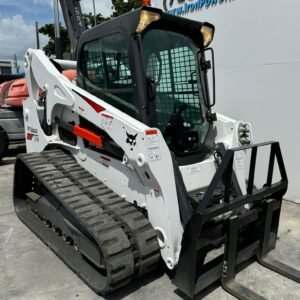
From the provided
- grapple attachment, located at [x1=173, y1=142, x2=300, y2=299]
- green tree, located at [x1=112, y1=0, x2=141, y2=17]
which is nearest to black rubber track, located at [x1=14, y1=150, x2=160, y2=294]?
grapple attachment, located at [x1=173, y1=142, x2=300, y2=299]

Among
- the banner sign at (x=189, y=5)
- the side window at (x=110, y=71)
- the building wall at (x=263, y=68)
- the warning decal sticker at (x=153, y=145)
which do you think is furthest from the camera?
the banner sign at (x=189, y=5)

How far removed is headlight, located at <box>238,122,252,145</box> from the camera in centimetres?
387

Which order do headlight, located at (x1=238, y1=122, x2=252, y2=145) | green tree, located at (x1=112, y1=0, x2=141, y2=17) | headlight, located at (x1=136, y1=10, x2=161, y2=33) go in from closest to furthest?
headlight, located at (x1=136, y1=10, x2=161, y2=33), headlight, located at (x1=238, y1=122, x2=252, y2=145), green tree, located at (x1=112, y1=0, x2=141, y2=17)

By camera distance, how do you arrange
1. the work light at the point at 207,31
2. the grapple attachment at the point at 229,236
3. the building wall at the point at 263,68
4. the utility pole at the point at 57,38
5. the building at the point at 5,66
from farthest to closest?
1. the building at the point at 5,66
2. the utility pole at the point at 57,38
3. the building wall at the point at 263,68
4. the work light at the point at 207,31
5. the grapple attachment at the point at 229,236

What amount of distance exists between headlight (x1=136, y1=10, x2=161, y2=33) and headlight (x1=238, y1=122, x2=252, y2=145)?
145 cm

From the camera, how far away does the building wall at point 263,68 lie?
5.08 metres

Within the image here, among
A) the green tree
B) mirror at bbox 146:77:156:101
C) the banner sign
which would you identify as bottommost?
mirror at bbox 146:77:156:101

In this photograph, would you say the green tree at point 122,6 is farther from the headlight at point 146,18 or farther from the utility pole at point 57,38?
the headlight at point 146,18

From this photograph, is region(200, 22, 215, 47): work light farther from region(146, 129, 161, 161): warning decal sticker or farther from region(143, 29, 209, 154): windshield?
region(146, 129, 161, 161): warning decal sticker

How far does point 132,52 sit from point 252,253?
6.82 ft

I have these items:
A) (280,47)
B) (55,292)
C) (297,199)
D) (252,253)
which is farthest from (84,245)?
(280,47)

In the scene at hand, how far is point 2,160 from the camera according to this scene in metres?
8.45

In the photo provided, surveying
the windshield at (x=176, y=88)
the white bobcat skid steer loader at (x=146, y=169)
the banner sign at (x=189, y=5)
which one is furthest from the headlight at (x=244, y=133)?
the banner sign at (x=189, y=5)

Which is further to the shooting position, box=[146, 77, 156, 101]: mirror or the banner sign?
the banner sign
